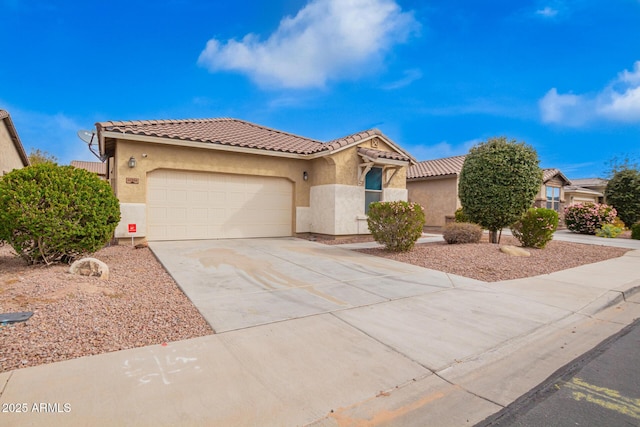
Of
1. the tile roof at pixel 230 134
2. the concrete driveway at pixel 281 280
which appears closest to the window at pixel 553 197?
the tile roof at pixel 230 134

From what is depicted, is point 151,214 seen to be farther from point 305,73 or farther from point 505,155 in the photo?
point 505,155

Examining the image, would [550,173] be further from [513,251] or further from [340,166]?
[340,166]

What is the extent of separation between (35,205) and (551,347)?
27.2 feet

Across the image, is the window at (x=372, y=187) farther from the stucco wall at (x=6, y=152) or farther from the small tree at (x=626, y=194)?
the small tree at (x=626, y=194)

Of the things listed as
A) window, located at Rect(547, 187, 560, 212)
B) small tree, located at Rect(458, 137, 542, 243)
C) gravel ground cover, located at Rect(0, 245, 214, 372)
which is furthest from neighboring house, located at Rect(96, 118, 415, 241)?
window, located at Rect(547, 187, 560, 212)

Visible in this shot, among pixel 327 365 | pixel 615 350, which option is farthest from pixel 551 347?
pixel 327 365

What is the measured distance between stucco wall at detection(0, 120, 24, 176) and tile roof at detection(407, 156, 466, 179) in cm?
2264

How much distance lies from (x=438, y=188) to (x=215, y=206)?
529 inches

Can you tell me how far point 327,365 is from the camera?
3.12 m

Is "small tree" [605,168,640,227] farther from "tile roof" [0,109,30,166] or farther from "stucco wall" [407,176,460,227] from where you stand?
"tile roof" [0,109,30,166]

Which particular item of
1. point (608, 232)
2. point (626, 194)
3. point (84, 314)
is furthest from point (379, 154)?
point (626, 194)

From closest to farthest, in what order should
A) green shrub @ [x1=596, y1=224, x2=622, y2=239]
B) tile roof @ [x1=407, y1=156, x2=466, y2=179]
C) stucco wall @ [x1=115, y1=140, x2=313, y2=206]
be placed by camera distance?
stucco wall @ [x1=115, y1=140, x2=313, y2=206], green shrub @ [x1=596, y1=224, x2=622, y2=239], tile roof @ [x1=407, y1=156, x2=466, y2=179]

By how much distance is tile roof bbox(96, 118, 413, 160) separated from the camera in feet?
33.8

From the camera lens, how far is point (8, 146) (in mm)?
18656
